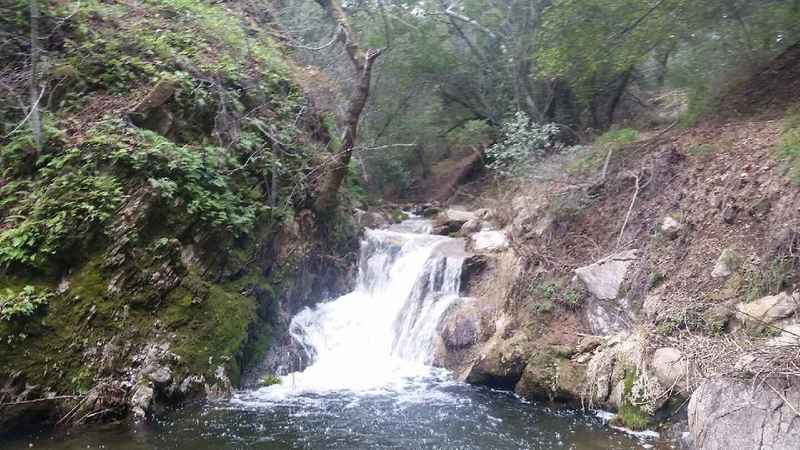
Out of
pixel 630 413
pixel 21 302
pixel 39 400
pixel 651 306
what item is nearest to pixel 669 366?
pixel 630 413

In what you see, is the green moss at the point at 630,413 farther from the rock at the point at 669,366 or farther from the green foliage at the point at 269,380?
the green foliage at the point at 269,380

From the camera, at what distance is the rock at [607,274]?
9.23 metres

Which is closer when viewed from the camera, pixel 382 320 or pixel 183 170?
pixel 183 170

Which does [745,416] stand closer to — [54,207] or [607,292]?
[607,292]

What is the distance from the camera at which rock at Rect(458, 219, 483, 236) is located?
571 inches

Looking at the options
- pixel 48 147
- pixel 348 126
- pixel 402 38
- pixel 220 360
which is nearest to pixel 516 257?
pixel 348 126

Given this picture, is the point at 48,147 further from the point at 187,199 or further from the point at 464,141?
the point at 464,141

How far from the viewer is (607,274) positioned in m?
9.44

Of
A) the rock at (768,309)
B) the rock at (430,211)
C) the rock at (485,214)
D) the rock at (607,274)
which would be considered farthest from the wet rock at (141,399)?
the rock at (430,211)

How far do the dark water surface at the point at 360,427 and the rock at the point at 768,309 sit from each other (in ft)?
6.39

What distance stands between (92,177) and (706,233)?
901 centimetres

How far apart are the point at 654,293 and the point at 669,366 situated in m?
1.56

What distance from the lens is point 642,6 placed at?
10758 millimetres

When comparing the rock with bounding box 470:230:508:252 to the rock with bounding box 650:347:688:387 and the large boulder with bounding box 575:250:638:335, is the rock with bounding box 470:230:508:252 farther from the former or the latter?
the rock with bounding box 650:347:688:387
